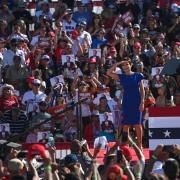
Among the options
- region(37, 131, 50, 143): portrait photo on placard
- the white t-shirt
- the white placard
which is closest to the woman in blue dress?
the white placard

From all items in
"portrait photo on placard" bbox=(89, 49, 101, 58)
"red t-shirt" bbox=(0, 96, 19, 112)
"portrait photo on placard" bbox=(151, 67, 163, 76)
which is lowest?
"red t-shirt" bbox=(0, 96, 19, 112)

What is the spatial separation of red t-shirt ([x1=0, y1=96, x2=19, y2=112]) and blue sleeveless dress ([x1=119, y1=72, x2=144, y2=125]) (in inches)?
132

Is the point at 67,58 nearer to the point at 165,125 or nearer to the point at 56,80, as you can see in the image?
the point at 56,80

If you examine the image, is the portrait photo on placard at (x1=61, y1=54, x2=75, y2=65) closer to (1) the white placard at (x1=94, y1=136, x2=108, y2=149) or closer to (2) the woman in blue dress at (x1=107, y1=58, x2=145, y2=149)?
(2) the woman in blue dress at (x1=107, y1=58, x2=145, y2=149)

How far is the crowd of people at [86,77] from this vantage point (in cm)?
1702

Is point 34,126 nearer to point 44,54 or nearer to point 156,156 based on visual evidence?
point 156,156

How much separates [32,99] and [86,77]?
50.1 inches

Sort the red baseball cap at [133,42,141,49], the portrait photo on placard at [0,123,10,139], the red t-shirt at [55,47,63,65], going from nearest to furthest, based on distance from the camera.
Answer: the portrait photo on placard at [0,123,10,139] < the red t-shirt at [55,47,63,65] < the red baseball cap at [133,42,141,49]

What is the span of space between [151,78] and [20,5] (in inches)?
280

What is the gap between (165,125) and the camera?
19531mm

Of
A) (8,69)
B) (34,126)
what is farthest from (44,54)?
(34,126)

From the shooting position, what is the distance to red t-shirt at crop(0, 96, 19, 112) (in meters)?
22.4

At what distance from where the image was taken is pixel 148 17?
2864 centimetres

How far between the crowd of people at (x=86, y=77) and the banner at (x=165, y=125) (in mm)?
216
